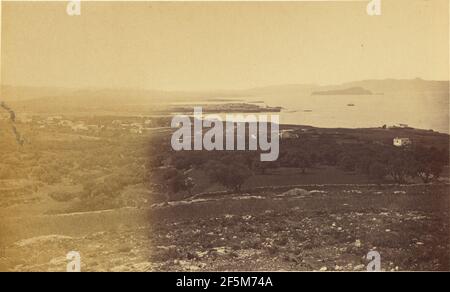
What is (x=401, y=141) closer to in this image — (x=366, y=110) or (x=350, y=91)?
(x=366, y=110)

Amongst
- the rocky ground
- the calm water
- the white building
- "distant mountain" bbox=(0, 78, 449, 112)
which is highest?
"distant mountain" bbox=(0, 78, 449, 112)

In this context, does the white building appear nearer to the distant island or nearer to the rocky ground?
the rocky ground

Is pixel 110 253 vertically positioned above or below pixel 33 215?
below

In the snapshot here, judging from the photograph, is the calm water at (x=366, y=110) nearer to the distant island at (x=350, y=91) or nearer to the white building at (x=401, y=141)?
the distant island at (x=350, y=91)

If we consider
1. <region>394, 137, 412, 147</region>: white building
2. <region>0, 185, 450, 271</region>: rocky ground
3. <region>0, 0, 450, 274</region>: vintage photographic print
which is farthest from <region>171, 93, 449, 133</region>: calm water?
<region>0, 185, 450, 271</region>: rocky ground

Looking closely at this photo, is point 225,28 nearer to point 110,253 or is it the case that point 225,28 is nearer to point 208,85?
point 208,85

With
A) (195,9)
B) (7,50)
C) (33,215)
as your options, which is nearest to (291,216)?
(195,9)

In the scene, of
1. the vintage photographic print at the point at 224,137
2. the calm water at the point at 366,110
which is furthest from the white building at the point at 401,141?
the calm water at the point at 366,110
